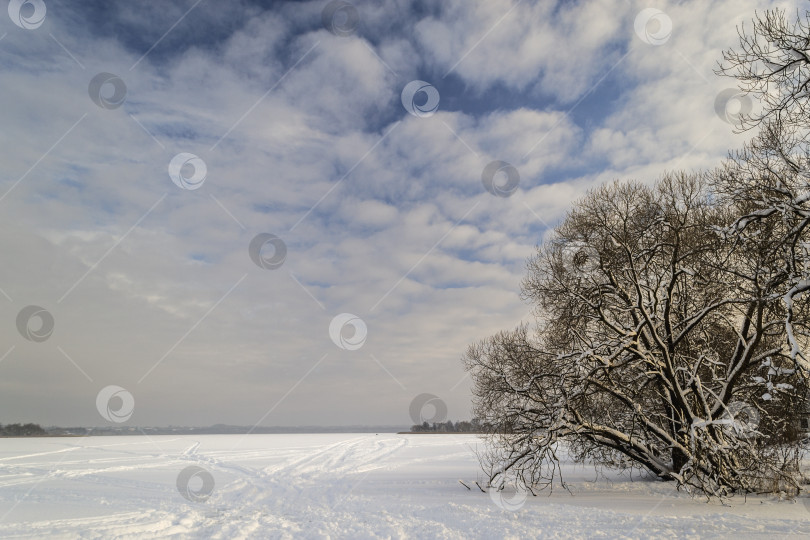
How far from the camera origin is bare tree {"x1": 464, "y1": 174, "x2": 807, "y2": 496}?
15.0m

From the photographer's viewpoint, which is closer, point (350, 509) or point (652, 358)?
point (350, 509)

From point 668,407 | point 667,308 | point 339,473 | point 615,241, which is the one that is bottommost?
point 339,473

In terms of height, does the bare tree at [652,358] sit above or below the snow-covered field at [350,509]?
above

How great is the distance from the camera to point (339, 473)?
81.9 ft

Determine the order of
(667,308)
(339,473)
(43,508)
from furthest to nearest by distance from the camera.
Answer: (339,473) < (667,308) < (43,508)

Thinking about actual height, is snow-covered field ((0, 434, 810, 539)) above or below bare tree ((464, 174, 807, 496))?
below

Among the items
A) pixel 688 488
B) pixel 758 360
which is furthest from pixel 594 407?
pixel 758 360

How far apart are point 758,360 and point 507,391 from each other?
8019 mm

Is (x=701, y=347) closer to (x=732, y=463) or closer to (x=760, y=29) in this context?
(x=732, y=463)

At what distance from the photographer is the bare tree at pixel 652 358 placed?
15.0m

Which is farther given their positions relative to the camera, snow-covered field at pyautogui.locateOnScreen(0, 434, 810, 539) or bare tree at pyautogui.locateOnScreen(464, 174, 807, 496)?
bare tree at pyautogui.locateOnScreen(464, 174, 807, 496)

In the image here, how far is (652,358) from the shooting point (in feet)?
52.1

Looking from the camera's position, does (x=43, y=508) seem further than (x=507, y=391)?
No

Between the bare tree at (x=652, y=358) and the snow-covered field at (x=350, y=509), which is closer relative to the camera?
the snow-covered field at (x=350, y=509)
